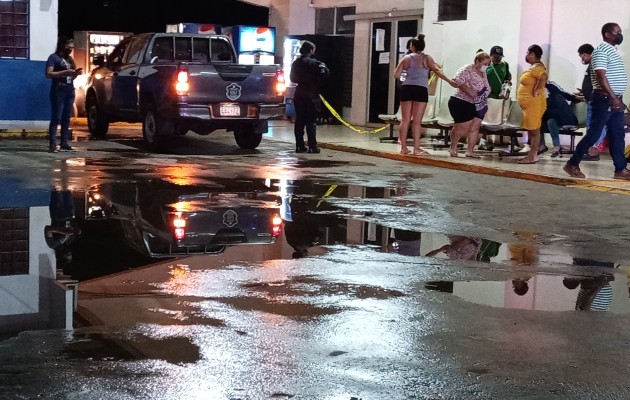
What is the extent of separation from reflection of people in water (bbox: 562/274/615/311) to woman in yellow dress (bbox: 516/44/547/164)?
29.3 feet

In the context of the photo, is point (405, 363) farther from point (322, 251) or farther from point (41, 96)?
point (41, 96)

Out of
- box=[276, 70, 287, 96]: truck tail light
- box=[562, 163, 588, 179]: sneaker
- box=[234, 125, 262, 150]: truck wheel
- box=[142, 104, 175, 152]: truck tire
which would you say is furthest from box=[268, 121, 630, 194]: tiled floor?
box=[142, 104, 175, 152]: truck tire

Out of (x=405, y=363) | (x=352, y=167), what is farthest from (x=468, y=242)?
(x=352, y=167)

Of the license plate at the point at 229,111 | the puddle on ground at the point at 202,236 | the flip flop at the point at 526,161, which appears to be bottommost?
the puddle on ground at the point at 202,236

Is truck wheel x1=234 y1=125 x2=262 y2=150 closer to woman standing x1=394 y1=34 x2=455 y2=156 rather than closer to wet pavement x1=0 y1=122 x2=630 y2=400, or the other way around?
woman standing x1=394 y1=34 x2=455 y2=156

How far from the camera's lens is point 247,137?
19344 mm

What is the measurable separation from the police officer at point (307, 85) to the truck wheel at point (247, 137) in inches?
34.8

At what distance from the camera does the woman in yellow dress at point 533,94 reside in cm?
1672

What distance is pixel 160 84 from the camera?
59.0 feet

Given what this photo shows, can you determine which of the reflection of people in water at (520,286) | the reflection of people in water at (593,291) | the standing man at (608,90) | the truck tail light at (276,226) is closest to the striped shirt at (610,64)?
the standing man at (608,90)

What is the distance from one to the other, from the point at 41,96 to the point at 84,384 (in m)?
16.2

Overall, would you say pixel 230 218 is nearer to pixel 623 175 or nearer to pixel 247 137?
pixel 623 175

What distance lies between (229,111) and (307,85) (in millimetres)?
1572

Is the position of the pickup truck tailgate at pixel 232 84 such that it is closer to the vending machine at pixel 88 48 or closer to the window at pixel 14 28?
the window at pixel 14 28
